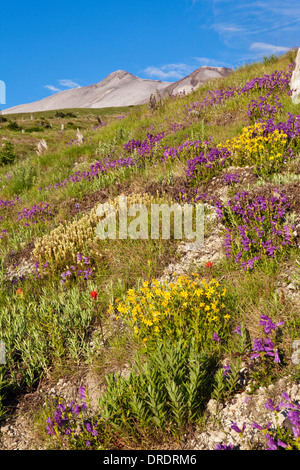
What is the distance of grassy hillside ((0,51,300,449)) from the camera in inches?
94.6

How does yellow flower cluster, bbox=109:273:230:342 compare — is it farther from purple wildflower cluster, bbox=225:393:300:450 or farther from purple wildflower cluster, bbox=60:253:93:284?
purple wildflower cluster, bbox=60:253:93:284

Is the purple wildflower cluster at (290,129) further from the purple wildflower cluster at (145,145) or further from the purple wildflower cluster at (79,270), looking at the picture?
the purple wildflower cluster at (79,270)

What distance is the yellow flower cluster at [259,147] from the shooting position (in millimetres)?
5387

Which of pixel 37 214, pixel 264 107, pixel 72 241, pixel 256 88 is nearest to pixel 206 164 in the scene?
pixel 264 107

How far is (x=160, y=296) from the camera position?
3.35 m

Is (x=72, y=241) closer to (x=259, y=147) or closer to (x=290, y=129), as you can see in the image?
(x=259, y=147)

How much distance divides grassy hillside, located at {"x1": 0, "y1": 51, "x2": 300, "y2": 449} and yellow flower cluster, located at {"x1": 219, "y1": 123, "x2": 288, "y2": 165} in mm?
31

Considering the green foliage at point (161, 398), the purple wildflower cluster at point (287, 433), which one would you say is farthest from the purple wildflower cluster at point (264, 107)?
the purple wildflower cluster at point (287, 433)

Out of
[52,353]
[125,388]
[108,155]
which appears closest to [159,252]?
[52,353]

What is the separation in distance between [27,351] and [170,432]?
5.80 feet

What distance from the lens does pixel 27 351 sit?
3.21 meters

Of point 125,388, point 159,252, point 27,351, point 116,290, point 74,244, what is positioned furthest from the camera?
point 74,244

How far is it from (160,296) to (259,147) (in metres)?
3.67
